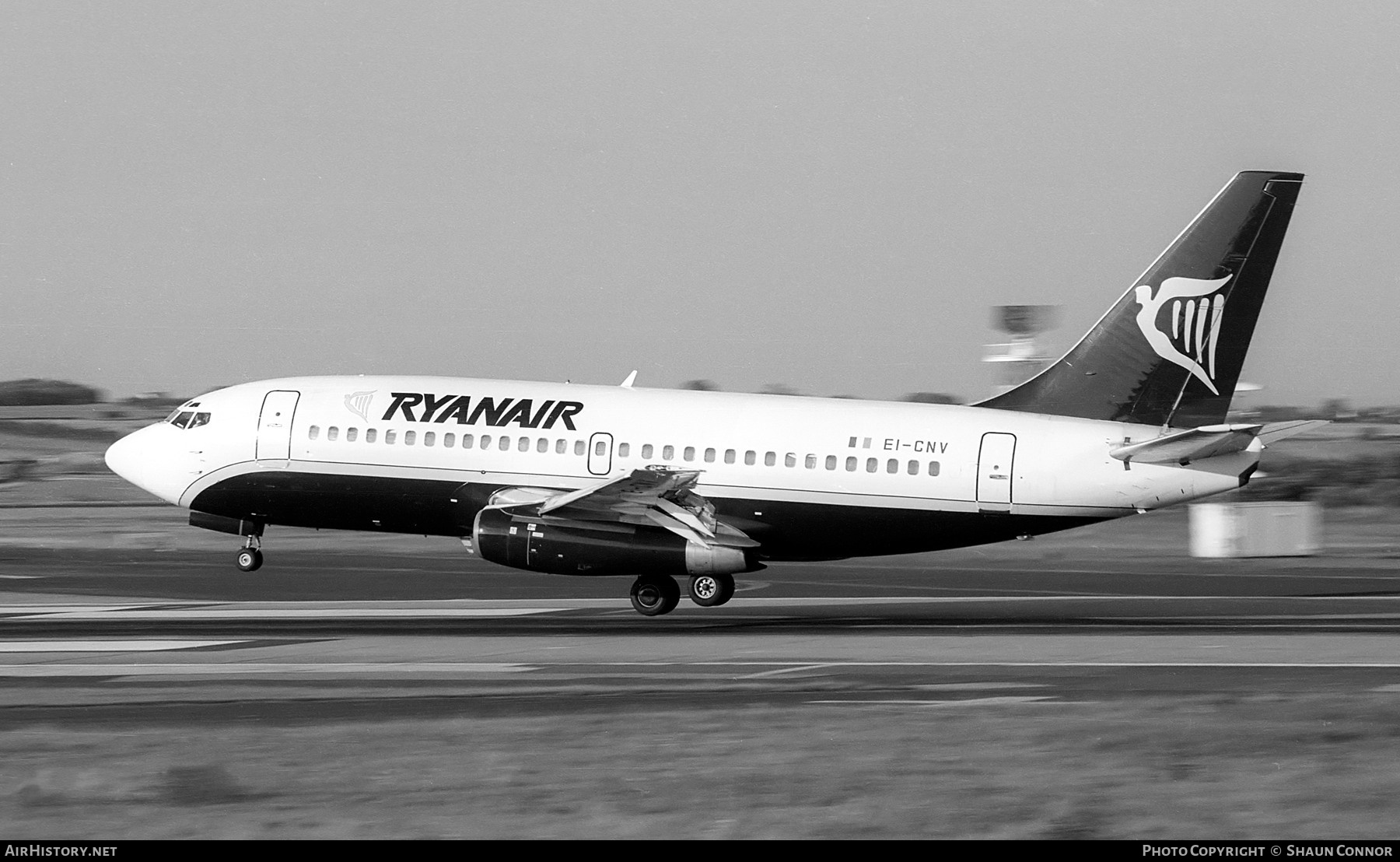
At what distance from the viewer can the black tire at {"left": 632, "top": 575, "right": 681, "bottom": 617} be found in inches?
1124

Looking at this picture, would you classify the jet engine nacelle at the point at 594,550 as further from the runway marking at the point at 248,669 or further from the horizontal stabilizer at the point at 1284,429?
the horizontal stabilizer at the point at 1284,429

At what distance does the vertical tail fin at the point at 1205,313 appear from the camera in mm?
28484

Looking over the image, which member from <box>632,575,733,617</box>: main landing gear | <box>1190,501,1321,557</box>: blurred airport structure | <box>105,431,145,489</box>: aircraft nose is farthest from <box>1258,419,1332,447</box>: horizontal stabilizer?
<box>105,431,145,489</box>: aircraft nose

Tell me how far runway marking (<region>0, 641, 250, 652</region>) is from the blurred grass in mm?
7739

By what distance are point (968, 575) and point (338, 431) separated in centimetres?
1733

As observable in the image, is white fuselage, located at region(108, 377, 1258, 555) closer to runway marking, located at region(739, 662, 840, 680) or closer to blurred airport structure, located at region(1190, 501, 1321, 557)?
runway marking, located at region(739, 662, 840, 680)

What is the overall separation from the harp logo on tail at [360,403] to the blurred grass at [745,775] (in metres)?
14.3

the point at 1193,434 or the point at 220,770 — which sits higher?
the point at 1193,434

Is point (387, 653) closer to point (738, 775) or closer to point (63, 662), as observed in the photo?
point (63, 662)

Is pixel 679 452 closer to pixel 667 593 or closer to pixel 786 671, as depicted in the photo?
pixel 667 593

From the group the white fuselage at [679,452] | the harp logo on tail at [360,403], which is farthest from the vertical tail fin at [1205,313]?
the harp logo on tail at [360,403]

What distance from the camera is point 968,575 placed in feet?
132

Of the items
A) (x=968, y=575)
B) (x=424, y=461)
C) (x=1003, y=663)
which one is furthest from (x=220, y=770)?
(x=968, y=575)

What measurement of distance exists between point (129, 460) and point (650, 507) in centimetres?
1148
